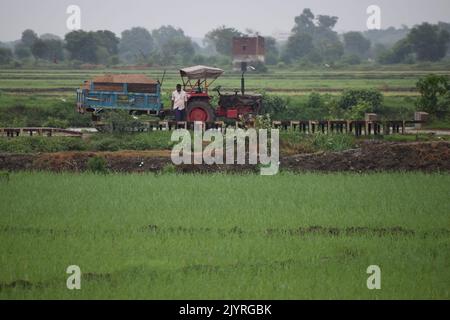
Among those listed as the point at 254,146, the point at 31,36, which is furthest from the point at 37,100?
the point at 31,36

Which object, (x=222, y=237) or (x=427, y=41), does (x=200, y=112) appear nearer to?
(x=222, y=237)

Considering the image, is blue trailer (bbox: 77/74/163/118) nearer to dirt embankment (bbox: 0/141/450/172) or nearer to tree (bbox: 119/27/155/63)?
dirt embankment (bbox: 0/141/450/172)

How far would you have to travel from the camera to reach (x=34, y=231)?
493 inches

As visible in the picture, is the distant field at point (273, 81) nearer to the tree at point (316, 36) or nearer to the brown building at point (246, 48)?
the brown building at point (246, 48)

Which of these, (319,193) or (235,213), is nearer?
(235,213)

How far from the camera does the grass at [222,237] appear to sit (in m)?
10.1

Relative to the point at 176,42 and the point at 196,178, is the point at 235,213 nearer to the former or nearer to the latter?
the point at 196,178

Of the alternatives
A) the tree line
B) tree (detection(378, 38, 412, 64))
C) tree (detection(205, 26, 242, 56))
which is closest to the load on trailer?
the tree line

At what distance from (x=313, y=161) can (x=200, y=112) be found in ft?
21.9

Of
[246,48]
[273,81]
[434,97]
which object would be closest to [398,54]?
[246,48]
